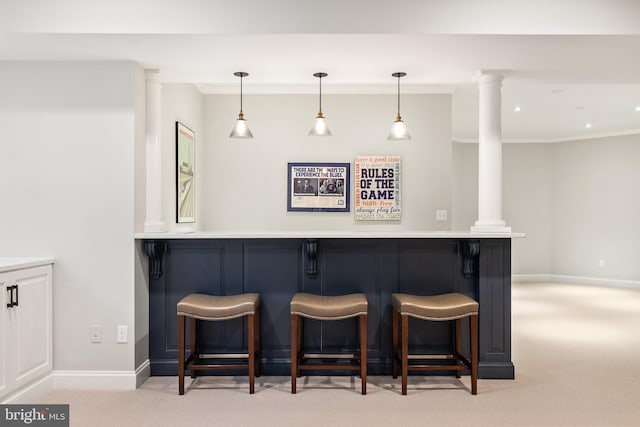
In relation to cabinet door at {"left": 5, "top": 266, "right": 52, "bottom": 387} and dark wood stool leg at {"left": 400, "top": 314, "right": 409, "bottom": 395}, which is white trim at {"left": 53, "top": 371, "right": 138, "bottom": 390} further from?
dark wood stool leg at {"left": 400, "top": 314, "right": 409, "bottom": 395}

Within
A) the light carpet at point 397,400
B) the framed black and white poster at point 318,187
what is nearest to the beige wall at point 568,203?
the framed black and white poster at point 318,187

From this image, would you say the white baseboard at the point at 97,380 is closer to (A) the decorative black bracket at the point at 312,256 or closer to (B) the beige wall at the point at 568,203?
(A) the decorative black bracket at the point at 312,256

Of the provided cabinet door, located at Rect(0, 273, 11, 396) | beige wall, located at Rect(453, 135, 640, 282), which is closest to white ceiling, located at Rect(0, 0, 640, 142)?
cabinet door, located at Rect(0, 273, 11, 396)

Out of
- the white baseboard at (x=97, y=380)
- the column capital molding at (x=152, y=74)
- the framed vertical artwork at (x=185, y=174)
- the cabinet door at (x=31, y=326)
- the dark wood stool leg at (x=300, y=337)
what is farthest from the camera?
the framed vertical artwork at (x=185, y=174)

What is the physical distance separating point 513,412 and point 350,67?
8.16ft

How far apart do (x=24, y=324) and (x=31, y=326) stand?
0.24ft

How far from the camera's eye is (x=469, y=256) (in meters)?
3.39

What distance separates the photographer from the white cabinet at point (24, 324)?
2.70 m

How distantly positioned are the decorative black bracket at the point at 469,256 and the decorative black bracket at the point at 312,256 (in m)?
1.09

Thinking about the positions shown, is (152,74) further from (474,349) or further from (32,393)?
(474,349)

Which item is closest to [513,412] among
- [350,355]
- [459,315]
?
[459,315]

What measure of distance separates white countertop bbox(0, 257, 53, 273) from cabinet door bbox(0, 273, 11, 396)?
5cm
